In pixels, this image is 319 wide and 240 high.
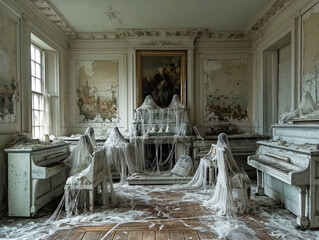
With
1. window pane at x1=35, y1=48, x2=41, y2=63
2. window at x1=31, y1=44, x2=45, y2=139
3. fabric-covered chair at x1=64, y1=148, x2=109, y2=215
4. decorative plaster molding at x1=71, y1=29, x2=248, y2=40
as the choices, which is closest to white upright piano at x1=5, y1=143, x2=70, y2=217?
fabric-covered chair at x1=64, y1=148, x2=109, y2=215

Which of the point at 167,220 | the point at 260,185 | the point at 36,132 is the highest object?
the point at 36,132

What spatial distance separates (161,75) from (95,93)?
2102 millimetres

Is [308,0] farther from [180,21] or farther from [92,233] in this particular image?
[92,233]

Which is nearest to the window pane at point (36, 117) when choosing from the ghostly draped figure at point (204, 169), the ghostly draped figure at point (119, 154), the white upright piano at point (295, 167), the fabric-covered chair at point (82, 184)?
the ghostly draped figure at point (119, 154)

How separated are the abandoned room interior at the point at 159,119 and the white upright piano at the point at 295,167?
2cm

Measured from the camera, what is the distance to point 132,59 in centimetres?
748

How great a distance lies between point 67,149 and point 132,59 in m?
3.42

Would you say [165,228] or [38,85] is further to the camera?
[38,85]

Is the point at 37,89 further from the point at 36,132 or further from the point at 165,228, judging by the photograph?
the point at 165,228

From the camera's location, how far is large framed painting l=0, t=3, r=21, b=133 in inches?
171

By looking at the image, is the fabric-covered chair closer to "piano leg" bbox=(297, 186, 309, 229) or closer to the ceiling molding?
"piano leg" bbox=(297, 186, 309, 229)

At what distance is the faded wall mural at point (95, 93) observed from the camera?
7.61m

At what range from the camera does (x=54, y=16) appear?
6035 millimetres

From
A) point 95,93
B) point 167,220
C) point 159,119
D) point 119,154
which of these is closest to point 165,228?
point 167,220
